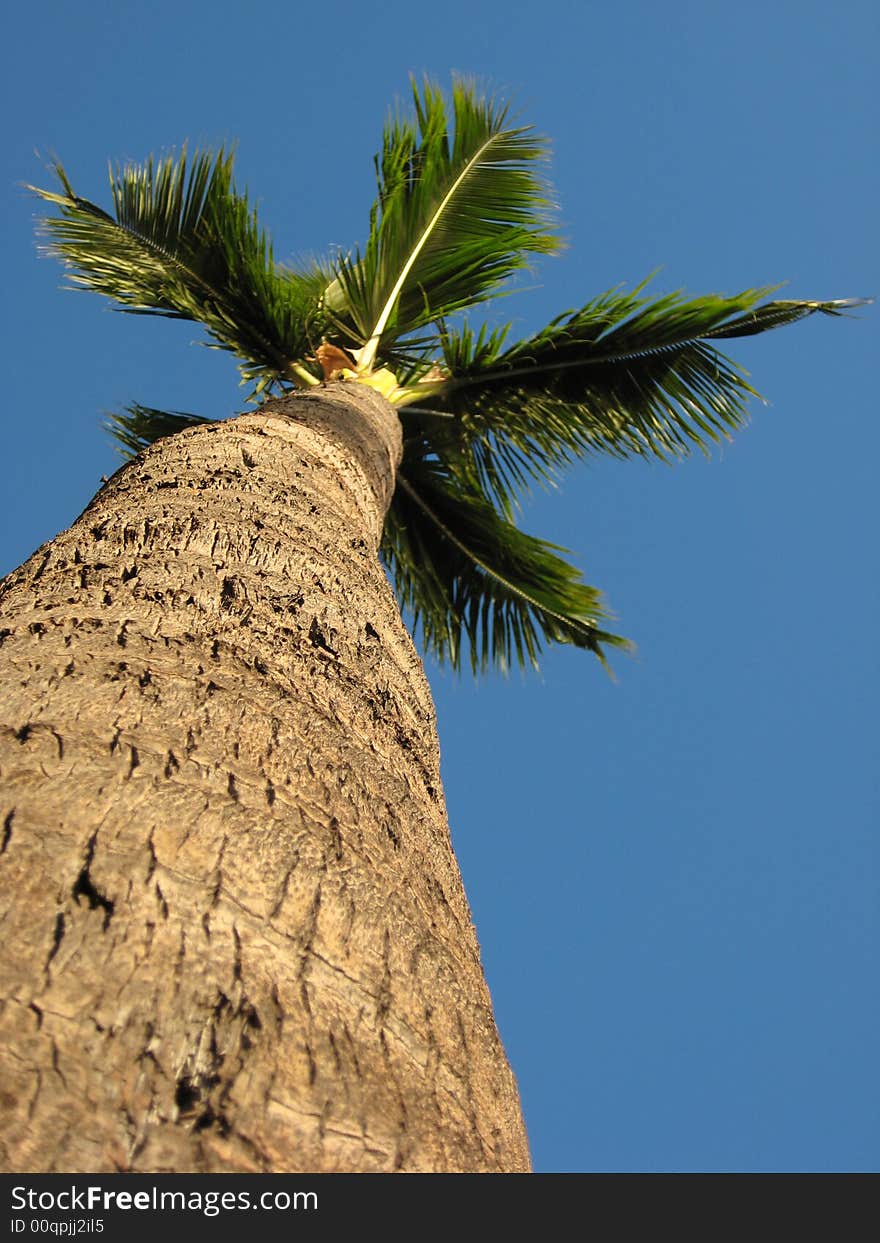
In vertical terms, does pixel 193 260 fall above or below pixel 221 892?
above

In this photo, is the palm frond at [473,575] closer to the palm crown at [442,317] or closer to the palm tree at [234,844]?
the palm crown at [442,317]

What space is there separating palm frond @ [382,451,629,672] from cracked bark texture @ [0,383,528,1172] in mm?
4625

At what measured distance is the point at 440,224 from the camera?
21.2ft

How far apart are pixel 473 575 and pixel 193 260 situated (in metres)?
2.44

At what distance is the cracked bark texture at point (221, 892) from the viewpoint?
98cm

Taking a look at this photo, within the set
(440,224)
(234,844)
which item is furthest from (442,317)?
(234,844)

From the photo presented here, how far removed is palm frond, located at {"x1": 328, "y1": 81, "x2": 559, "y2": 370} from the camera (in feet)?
20.0

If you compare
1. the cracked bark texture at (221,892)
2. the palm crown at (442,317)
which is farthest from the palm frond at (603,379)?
the cracked bark texture at (221,892)

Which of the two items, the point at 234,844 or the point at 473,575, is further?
the point at 473,575

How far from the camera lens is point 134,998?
1033 mm

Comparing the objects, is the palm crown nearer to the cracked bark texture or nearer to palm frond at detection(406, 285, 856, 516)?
palm frond at detection(406, 285, 856, 516)

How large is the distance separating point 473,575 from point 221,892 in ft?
19.7

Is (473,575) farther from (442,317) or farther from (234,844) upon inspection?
(234,844)
